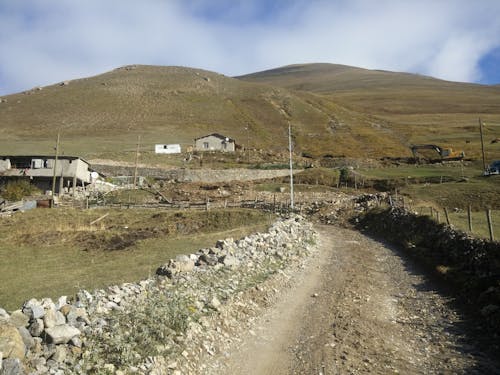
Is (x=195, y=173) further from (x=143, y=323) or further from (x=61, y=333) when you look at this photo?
(x=61, y=333)

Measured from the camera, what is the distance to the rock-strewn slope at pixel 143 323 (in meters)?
7.55

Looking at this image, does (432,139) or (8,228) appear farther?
(432,139)

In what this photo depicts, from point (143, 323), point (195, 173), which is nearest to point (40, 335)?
point (143, 323)

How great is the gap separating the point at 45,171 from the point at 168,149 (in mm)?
27012

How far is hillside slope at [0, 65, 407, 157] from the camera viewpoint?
9575 cm

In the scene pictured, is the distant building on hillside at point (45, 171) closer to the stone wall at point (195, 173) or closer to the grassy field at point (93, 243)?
the stone wall at point (195, 173)

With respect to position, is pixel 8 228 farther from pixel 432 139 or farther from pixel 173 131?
pixel 432 139

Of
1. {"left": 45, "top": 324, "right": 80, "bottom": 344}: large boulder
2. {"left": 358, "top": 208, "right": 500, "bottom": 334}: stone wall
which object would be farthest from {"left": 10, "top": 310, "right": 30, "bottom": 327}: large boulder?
{"left": 358, "top": 208, "right": 500, "bottom": 334}: stone wall

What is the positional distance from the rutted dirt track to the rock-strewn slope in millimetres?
795

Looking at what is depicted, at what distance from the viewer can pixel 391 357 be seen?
31.7 ft

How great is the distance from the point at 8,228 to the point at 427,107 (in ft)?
595

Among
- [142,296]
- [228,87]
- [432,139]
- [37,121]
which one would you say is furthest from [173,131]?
[142,296]

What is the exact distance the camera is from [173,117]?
114312mm

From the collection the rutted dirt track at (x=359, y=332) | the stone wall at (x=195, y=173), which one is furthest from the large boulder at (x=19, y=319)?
the stone wall at (x=195, y=173)
